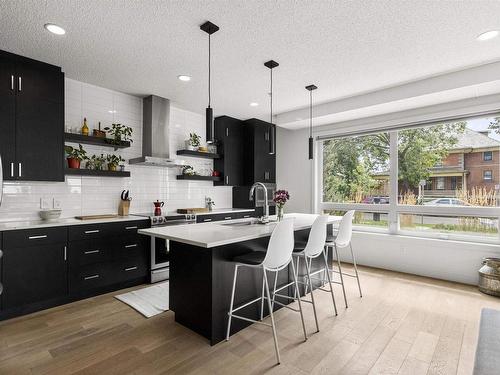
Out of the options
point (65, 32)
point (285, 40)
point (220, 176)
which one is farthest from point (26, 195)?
point (285, 40)

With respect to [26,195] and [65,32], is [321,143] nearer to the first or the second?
[65,32]

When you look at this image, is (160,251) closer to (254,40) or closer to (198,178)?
(198,178)

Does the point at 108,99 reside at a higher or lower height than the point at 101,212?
higher

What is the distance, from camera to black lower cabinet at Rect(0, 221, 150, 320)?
2.79 m

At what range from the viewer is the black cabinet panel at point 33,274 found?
2.77 metres

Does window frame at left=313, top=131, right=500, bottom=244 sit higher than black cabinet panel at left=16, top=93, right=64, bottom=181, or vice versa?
black cabinet panel at left=16, top=93, right=64, bottom=181

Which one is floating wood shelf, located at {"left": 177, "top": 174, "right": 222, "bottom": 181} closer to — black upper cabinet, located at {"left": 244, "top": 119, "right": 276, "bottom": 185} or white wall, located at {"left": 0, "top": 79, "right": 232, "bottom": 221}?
white wall, located at {"left": 0, "top": 79, "right": 232, "bottom": 221}

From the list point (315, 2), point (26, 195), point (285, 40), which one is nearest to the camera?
point (315, 2)

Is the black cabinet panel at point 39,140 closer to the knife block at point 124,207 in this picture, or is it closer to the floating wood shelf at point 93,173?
the floating wood shelf at point 93,173

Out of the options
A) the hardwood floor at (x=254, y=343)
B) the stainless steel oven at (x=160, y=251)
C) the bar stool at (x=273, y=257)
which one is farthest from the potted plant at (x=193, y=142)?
the bar stool at (x=273, y=257)

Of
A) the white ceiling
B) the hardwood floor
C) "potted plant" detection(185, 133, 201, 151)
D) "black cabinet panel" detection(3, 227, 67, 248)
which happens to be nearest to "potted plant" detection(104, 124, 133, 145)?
the white ceiling

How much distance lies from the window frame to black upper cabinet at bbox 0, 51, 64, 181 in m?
4.20

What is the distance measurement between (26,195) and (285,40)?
3.38 m

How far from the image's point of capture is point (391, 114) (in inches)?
183
